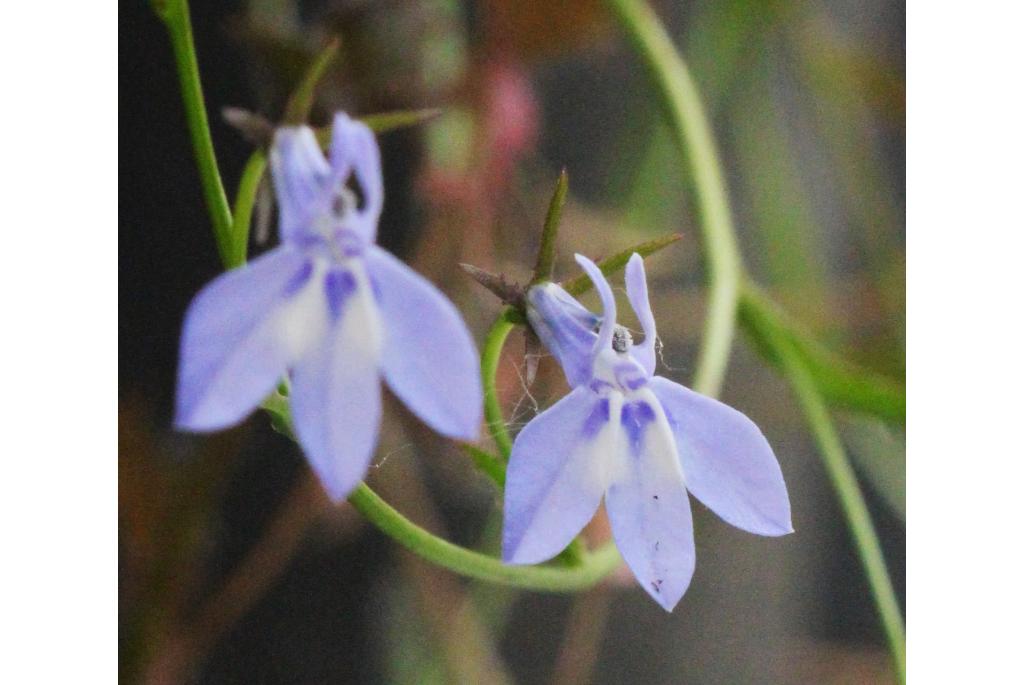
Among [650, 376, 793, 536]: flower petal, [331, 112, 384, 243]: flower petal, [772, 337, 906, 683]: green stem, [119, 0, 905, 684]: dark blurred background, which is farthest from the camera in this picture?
[772, 337, 906, 683]: green stem

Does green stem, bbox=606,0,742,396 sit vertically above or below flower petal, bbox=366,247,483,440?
below

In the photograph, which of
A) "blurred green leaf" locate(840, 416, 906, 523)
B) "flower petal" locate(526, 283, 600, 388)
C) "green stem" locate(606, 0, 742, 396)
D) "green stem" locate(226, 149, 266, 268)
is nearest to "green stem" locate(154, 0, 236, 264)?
"green stem" locate(226, 149, 266, 268)

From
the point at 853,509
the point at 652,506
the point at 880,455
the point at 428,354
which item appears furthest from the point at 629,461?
the point at 880,455

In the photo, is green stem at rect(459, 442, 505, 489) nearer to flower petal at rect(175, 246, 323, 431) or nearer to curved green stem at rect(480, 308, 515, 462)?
curved green stem at rect(480, 308, 515, 462)

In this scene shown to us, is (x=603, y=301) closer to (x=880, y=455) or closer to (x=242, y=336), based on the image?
(x=242, y=336)

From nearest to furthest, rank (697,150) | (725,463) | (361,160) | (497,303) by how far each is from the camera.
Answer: (361,160) → (725,463) → (497,303) → (697,150)

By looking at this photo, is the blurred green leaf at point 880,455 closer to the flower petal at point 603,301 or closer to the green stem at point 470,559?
the green stem at point 470,559
